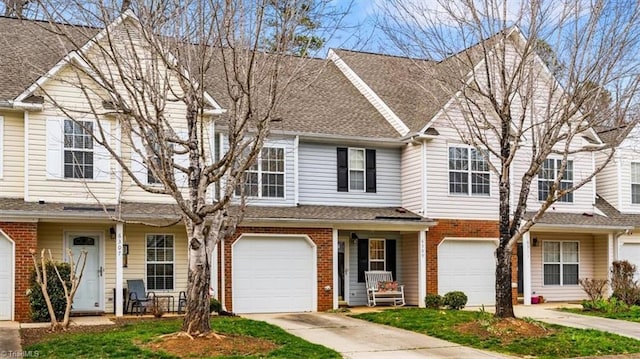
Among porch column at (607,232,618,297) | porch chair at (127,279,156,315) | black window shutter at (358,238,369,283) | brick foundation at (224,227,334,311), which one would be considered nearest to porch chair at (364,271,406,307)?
black window shutter at (358,238,369,283)

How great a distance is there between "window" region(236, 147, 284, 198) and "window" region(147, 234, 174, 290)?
2.78 metres

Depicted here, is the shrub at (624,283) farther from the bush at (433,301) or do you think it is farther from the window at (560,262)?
the bush at (433,301)

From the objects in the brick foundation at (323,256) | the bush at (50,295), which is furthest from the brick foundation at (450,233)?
the bush at (50,295)

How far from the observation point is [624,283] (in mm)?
23766

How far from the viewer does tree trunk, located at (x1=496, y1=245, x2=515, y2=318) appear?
1692cm

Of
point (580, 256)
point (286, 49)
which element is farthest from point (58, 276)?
point (580, 256)

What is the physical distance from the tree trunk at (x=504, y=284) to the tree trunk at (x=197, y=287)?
6.60m

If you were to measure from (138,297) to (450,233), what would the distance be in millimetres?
9549

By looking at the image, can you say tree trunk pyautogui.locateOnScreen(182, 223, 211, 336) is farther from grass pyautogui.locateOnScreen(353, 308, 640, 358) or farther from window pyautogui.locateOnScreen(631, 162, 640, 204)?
window pyautogui.locateOnScreen(631, 162, 640, 204)

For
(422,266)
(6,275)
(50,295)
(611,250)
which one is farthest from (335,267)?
(611,250)

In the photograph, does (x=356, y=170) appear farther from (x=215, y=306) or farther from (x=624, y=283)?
(x=624, y=283)

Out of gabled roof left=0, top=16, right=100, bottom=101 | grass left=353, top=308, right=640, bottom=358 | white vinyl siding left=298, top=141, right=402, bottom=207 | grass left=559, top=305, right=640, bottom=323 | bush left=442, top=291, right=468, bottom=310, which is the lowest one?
grass left=559, top=305, right=640, bottom=323

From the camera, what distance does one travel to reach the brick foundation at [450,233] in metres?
23.3

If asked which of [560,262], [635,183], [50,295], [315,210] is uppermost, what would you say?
[635,183]
